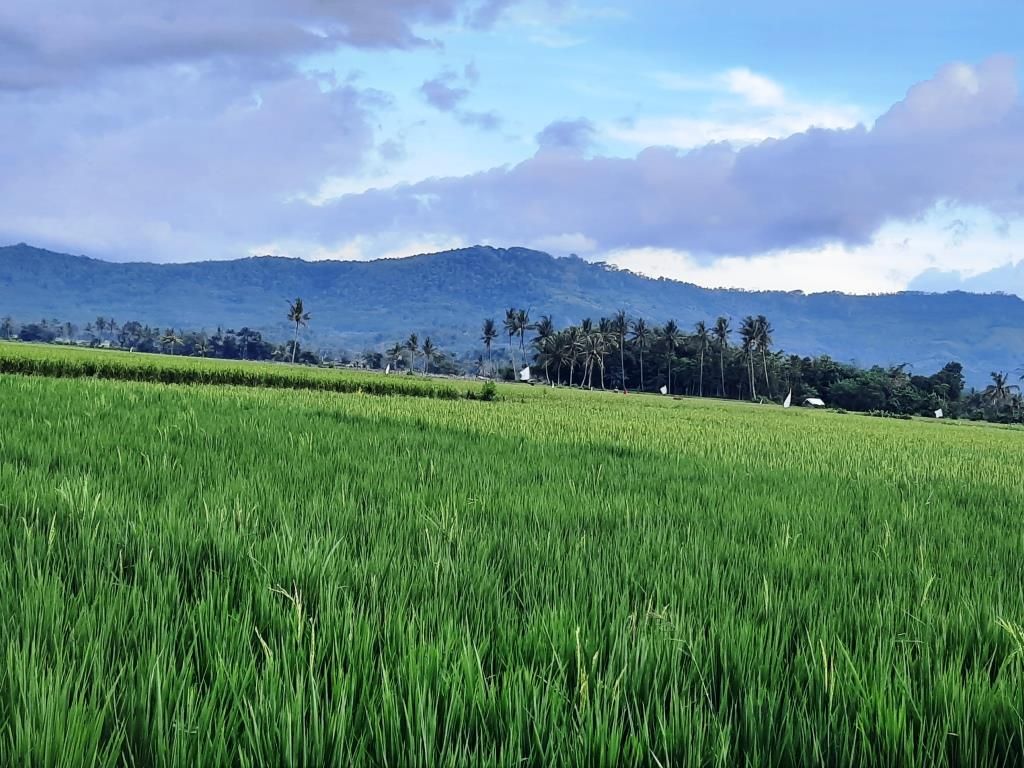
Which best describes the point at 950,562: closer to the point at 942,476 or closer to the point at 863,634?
the point at 863,634

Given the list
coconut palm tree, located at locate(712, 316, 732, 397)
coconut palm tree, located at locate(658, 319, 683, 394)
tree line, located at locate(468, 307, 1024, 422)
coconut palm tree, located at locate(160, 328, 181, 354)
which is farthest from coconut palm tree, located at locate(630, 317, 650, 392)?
coconut palm tree, located at locate(160, 328, 181, 354)

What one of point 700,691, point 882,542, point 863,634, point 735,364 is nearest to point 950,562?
point 882,542

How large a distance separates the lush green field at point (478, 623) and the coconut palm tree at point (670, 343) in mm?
99856

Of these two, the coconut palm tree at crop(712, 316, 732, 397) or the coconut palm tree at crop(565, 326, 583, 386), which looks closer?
the coconut palm tree at crop(712, 316, 732, 397)

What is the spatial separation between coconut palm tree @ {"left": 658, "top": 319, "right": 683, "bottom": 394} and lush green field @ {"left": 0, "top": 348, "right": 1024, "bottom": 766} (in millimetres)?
99856

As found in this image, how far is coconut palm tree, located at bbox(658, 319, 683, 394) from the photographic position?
102650 millimetres

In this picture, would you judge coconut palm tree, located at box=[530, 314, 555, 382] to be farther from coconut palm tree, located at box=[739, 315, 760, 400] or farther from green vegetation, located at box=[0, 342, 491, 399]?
green vegetation, located at box=[0, 342, 491, 399]

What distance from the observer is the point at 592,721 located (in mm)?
1357

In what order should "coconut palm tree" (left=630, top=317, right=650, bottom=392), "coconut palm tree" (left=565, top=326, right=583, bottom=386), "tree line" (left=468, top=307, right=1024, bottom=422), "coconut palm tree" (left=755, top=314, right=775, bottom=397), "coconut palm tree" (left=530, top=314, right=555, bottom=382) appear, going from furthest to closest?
"coconut palm tree" (left=530, top=314, right=555, bottom=382), "coconut palm tree" (left=565, top=326, right=583, bottom=386), "coconut palm tree" (left=630, top=317, right=650, bottom=392), "coconut palm tree" (left=755, top=314, right=775, bottom=397), "tree line" (left=468, top=307, right=1024, bottom=422)

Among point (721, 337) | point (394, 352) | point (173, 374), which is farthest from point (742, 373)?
point (394, 352)

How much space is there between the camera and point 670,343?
104875mm

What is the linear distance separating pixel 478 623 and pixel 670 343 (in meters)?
106

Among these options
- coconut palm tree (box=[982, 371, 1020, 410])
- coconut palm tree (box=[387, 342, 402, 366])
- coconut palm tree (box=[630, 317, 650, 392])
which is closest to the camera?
coconut palm tree (box=[982, 371, 1020, 410])

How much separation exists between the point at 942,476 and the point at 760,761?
30.1 feet
